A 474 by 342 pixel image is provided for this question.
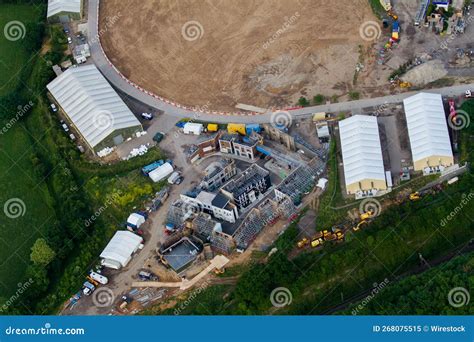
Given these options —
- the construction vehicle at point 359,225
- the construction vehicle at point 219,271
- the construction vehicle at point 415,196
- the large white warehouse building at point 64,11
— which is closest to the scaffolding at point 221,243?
the construction vehicle at point 219,271

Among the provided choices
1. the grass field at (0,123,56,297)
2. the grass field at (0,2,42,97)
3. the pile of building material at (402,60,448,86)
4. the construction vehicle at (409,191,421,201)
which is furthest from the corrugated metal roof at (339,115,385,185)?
the grass field at (0,2,42,97)

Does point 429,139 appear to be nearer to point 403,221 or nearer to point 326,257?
point 403,221

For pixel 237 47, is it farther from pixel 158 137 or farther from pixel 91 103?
pixel 91 103

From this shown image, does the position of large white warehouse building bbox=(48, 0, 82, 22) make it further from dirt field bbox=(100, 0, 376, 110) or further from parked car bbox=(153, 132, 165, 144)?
parked car bbox=(153, 132, 165, 144)

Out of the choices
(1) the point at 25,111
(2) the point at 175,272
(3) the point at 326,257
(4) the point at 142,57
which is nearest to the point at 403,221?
(3) the point at 326,257

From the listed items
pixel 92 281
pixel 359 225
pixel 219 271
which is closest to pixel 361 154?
pixel 359 225
